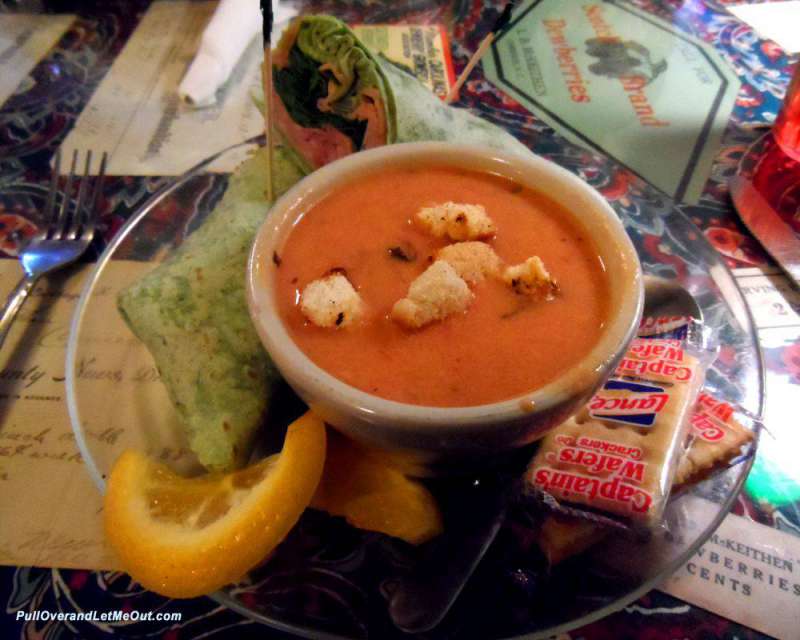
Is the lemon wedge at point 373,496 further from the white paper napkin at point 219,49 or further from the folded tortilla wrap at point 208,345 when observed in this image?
the white paper napkin at point 219,49

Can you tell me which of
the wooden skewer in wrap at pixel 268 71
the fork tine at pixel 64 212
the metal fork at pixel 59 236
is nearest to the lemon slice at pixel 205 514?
the wooden skewer in wrap at pixel 268 71

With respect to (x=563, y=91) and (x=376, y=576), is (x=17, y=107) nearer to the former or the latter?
(x=563, y=91)

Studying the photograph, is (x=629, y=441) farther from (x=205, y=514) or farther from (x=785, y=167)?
(x=785, y=167)

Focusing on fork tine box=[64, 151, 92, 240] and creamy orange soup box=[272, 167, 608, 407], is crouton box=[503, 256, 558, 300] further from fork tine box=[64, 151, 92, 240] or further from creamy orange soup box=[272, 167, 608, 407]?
fork tine box=[64, 151, 92, 240]

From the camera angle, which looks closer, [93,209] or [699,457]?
[699,457]

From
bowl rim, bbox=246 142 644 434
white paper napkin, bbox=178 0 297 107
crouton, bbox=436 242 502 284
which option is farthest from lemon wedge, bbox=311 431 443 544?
white paper napkin, bbox=178 0 297 107

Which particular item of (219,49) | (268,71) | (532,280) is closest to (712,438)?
(532,280)

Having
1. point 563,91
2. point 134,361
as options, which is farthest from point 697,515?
point 563,91
